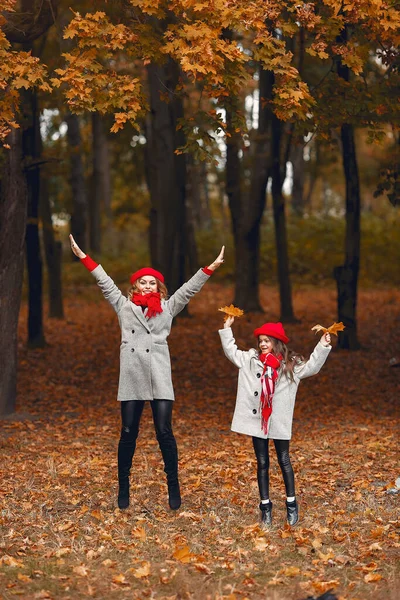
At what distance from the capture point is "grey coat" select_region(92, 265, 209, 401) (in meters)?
7.80

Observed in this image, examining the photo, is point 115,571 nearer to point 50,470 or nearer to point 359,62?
point 50,470

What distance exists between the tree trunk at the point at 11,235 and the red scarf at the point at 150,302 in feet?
17.6

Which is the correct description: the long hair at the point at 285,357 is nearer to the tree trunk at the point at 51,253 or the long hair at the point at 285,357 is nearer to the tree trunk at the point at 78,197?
the tree trunk at the point at 51,253

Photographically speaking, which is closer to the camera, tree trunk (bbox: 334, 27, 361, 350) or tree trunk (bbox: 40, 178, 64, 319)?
tree trunk (bbox: 334, 27, 361, 350)

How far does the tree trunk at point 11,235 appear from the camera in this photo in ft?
41.7

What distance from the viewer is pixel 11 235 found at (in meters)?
12.7

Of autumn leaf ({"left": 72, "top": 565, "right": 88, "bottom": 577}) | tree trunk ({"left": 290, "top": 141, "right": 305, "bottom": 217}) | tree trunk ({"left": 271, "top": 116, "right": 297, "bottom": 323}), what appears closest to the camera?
autumn leaf ({"left": 72, "top": 565, "right": 88, "bottom": 577})

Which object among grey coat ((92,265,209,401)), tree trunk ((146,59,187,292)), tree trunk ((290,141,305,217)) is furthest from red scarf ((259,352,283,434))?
tree trunk ((290,141,305,217))

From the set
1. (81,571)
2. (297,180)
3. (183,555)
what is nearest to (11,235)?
(183,555)

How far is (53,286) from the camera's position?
→ 2248 centimetres

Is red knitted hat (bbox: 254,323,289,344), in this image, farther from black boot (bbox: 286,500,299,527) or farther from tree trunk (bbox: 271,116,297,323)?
tree trunk (bbox: 271,116,297,323)

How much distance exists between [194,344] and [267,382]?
12488mm

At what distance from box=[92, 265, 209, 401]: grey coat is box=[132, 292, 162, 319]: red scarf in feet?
0.25

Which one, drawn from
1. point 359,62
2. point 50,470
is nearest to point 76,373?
point 50,470
